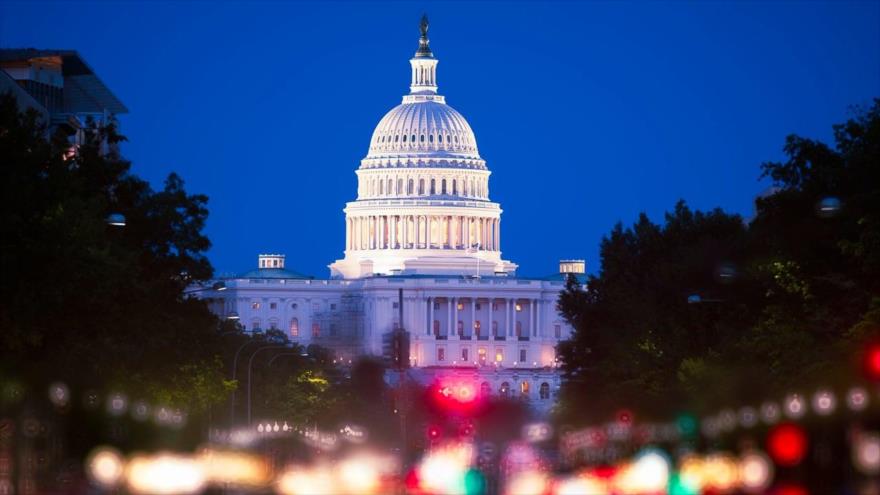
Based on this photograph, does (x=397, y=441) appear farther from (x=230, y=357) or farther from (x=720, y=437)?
(x=720, y=437)

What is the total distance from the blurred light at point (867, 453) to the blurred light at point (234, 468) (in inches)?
529

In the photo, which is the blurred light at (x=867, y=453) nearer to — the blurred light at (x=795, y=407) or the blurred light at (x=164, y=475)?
the blurred light at (x=795, y=407)

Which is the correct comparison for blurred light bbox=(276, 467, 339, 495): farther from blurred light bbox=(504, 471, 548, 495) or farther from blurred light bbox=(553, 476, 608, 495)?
blurred light bbox=(553, 476, 608, 495)

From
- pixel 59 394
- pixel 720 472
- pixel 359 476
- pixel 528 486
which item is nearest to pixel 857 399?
pixel 720 472

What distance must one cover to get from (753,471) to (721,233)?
7569cm

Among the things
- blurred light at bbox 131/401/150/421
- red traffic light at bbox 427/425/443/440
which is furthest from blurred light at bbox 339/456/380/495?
red traffic light at bbox 427/425/443/440

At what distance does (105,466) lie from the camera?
70188mm

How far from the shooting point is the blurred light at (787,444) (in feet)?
224

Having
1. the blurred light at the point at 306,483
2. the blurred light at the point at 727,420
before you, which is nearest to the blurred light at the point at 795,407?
the blurred light at the point at 727,420

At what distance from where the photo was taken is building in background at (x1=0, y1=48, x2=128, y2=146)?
120 m

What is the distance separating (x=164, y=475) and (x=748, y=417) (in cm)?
2213

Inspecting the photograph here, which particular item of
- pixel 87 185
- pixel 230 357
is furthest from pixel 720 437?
pixel 230 357

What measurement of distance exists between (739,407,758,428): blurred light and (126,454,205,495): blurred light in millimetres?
14724

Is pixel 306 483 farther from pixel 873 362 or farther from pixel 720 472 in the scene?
pixel 873 362
